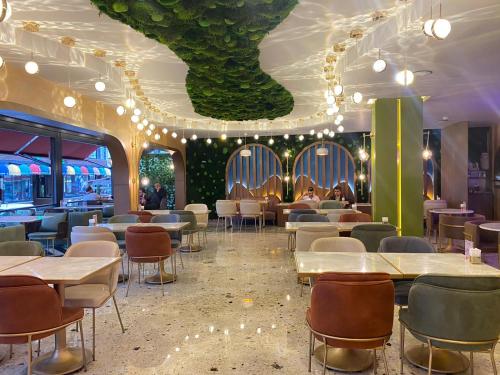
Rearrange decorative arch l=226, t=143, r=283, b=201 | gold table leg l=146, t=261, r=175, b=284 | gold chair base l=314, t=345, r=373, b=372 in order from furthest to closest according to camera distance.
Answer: decorative arch l=226, t=143, r=283, b=201, gold table leg l=146, t=261, r=175, b=284, gold chair base l=314, t=345, r=373, b=372

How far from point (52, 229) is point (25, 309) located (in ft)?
19.4

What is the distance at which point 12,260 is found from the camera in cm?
362

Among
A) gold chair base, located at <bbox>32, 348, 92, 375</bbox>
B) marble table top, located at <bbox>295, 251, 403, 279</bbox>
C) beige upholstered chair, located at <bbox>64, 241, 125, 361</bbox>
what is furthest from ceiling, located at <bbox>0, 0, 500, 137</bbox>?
gold chair base, located at <bbox>32, 348, 92, 375</bbox>

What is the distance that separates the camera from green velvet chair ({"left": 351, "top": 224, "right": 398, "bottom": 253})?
16.1 ft

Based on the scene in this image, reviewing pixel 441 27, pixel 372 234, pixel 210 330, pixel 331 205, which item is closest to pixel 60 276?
pixel 210 330

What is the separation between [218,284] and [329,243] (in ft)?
7.36

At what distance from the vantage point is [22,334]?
8.66 feet

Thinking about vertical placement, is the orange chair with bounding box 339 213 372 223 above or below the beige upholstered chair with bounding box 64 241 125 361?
above

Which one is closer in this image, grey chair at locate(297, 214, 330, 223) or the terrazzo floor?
the terrazzo floor

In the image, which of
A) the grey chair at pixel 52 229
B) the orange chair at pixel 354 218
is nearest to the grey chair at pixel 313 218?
the orange chair at pixel 354 218

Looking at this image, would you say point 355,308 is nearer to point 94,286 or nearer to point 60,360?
point 60,360

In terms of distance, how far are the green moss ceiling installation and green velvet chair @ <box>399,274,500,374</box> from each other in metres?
2.59

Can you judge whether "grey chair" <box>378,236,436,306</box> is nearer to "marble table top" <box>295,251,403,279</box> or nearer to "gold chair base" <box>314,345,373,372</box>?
"marble table top" <box>295,251,403,279</box>

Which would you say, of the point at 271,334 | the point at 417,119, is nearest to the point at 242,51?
the point at 271,334
